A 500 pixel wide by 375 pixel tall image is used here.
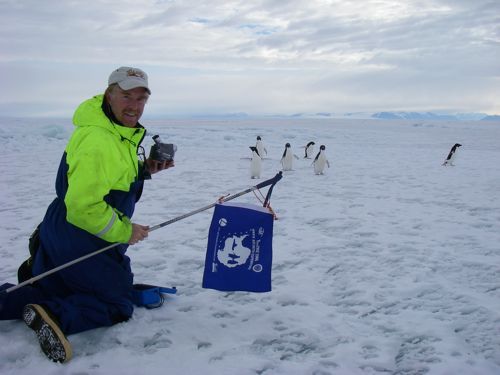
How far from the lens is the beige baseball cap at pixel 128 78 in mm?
2303

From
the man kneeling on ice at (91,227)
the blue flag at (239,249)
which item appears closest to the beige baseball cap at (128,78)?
the man kneeling on ice at (91,227)

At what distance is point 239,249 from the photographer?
2.78 m

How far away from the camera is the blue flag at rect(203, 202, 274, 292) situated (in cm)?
275

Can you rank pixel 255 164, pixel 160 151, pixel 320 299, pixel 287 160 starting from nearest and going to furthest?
pixel 160 151 → pixel 320 299 → pixel 255 164 → pixel 287 160

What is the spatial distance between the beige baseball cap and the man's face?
47 millimetres

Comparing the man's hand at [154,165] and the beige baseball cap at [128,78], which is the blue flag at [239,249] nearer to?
the man's hand at [154,165]

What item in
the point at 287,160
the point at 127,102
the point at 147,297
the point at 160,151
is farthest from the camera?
the point at 287,160

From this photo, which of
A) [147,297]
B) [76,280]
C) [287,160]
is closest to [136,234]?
[76,280]

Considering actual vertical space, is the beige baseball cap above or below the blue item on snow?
above

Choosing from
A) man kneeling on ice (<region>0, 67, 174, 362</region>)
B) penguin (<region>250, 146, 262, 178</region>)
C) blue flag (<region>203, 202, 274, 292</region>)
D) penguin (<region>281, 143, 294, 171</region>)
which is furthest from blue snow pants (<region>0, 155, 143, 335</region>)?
penguin (<region>281, 143, 294, 171</region>)

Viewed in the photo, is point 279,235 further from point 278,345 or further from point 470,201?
point 470,201

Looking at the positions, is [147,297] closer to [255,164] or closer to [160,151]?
[160,151]

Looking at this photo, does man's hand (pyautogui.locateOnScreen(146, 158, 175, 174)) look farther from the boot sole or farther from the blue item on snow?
the boot sole

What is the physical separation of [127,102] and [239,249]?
3.69 ft
